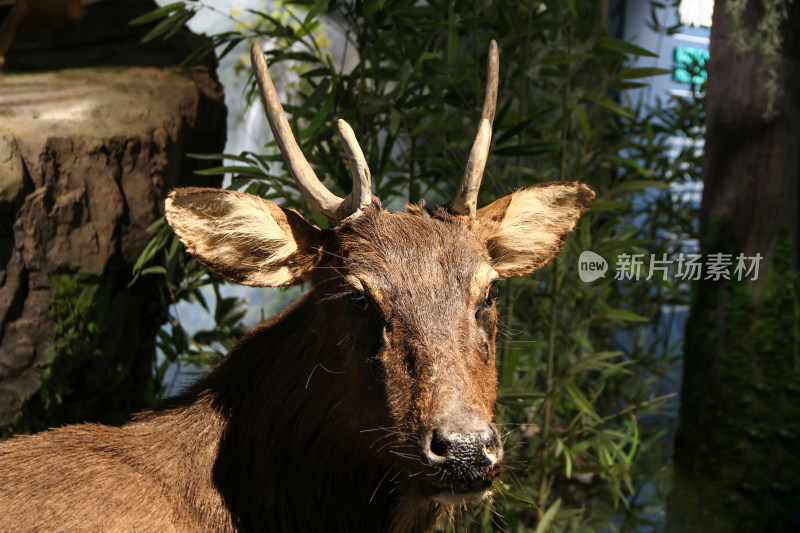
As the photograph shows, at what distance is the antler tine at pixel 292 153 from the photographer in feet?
5.63

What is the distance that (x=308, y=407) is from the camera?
178 centimetres

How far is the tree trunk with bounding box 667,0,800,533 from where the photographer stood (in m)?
2.47

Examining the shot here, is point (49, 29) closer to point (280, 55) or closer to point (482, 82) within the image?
point (280, 55)

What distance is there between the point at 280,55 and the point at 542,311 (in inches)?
52.0

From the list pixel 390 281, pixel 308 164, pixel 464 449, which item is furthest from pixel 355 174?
pixel 464 449

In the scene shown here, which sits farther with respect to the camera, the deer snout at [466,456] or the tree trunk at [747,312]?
the tree trunk at [747,312]

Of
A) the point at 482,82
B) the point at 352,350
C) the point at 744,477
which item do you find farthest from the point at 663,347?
the point at 352,350

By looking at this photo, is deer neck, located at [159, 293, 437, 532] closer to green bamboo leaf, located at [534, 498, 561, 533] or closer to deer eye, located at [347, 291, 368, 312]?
deer eye, located at [347, 291, 368, 312]
